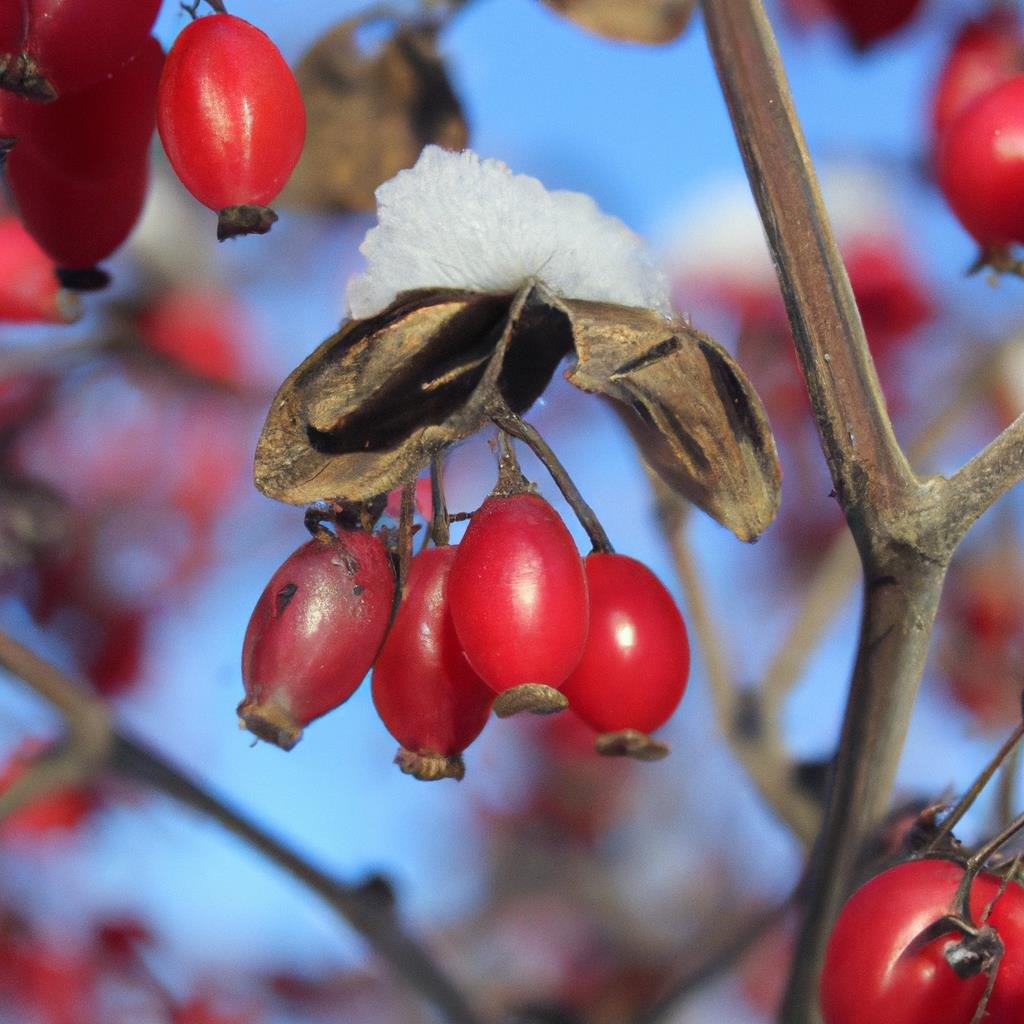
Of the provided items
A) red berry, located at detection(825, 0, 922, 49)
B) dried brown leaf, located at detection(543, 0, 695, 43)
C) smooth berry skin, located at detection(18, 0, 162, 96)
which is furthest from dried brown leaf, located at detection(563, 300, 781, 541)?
red berry, located at detection(825, 0, 922, 49)

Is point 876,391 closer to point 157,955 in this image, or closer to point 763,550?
point 157,955

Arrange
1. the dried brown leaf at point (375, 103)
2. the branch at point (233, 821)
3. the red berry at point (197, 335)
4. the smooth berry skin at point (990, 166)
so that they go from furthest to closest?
the red berry at point (197, 335)
the dried brown leaf at point (375, 103)
the branch at point (233, 821)
the smooth berry skin at point (990, 166)

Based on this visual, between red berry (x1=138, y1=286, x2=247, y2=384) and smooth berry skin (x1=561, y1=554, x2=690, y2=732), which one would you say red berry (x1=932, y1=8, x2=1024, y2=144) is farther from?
red berry (x1=138, y1=286, x2=247, y2=384)

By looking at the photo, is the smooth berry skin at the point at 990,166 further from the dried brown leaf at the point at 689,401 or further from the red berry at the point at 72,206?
the red berry at the point at 72,206

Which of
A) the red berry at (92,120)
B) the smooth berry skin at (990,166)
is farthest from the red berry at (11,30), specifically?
the smooth berry skin at (990,166)

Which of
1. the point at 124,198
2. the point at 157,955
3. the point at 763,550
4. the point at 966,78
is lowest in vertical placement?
the point at 157,955

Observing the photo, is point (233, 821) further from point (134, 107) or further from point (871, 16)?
point (871, 16)

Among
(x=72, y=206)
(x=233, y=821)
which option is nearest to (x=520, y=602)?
(x=72, y=206)

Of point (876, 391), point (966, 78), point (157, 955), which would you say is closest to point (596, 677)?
point (876, 391)
